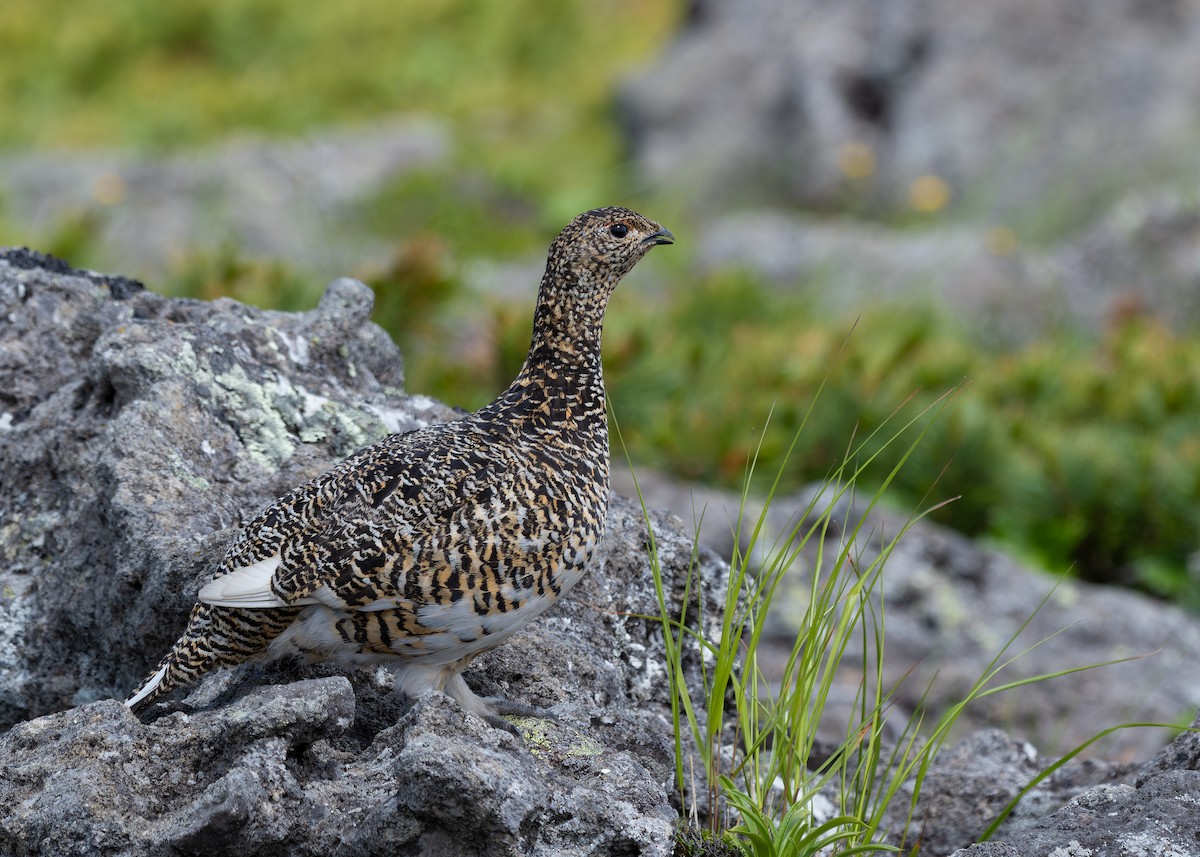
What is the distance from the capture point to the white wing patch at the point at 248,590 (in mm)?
3236

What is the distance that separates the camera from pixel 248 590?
10.6 ft

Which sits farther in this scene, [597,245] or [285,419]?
[285,419]

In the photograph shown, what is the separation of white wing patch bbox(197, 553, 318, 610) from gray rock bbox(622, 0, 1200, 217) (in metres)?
11.7

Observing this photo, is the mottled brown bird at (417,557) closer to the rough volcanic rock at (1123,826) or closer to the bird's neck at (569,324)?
the bird's neck at (569,324)

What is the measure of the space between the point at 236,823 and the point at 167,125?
46.5 feet

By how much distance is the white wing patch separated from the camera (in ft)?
10.6

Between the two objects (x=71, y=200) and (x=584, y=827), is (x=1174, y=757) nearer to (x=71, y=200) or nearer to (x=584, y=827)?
(x=584, y=827)

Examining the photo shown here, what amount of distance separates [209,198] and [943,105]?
302 inches

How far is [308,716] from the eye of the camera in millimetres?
2992

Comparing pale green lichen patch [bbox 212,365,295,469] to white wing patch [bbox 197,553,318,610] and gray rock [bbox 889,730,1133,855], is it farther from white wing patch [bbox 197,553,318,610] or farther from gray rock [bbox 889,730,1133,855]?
gray rock [bbox 889,730,1133,855]

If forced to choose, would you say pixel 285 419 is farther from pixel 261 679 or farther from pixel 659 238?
pixel 659 238

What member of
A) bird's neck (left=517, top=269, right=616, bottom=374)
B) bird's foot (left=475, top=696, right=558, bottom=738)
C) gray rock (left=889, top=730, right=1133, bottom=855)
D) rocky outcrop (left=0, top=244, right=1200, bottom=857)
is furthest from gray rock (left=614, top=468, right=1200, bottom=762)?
bird's foot (left=475, top=696, right=558, bottom=738)

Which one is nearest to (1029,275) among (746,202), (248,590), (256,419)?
(746,202)

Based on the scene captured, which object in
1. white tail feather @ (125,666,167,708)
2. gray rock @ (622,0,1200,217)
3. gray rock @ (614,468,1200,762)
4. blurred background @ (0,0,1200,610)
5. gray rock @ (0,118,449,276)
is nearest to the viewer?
white tail feather @ (125,666,167,708)
